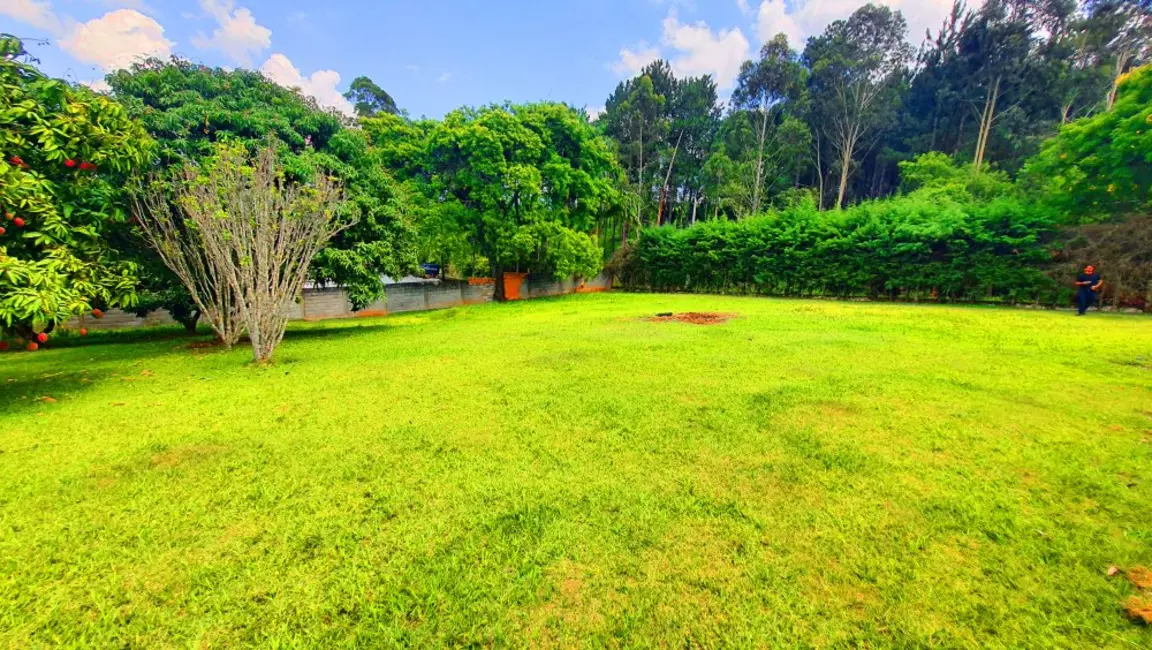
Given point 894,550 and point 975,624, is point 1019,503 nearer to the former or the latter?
point 894,550

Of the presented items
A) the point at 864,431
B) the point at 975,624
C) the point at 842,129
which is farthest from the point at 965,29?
the point at 975,624

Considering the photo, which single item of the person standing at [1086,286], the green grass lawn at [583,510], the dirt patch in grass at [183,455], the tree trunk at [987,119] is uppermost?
the tree trunk at [987,119]

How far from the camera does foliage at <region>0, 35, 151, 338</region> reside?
11.7 ft

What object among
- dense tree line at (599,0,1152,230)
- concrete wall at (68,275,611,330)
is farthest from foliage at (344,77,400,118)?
concrete wall at (68,275,611,330)

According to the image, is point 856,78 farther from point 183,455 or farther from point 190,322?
point 183,455

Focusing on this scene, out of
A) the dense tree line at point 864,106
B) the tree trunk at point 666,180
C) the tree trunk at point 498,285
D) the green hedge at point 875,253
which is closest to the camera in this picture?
the green hedge at point 875,253

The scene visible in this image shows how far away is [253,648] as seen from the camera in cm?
150

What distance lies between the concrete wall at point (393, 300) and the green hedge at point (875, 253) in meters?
5.95

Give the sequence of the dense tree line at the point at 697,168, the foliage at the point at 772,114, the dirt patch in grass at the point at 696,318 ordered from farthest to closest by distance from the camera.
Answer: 1. the foliage at the point at 772,114
2. the dirt patch in grass at the point at 696,318
3. the dense tree line at the point at 697,168

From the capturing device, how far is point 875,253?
14.4 meters

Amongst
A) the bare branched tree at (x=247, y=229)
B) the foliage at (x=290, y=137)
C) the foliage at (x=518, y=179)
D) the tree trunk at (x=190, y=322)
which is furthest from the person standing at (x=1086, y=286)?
the tree trunk at (x=190, y=322)

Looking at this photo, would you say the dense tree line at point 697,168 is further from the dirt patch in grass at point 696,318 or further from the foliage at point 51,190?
the dirt patch in grass at point 696,318

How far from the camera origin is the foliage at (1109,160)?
10.1 metres

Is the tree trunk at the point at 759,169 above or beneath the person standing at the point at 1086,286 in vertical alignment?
above
